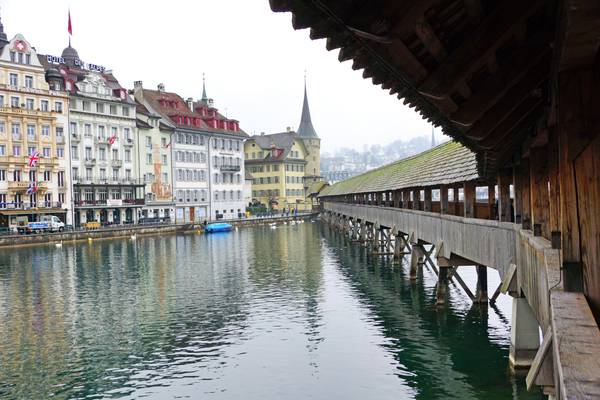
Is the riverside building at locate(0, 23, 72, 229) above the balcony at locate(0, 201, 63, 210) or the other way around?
above

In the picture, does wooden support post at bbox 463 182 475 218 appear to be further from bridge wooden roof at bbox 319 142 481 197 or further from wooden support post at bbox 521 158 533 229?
wooden support post at bbox 521 158 533 229

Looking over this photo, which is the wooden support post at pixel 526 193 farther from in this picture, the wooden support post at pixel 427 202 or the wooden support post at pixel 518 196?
the wooden support post at pixel 427 202

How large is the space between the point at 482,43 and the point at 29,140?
63976 mm

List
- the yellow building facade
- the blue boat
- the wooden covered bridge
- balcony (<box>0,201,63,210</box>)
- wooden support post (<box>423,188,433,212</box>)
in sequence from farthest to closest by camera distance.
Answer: the yellow building facade, the blue boat, balcony (<box>0,201,63,210</box>), wooden support post (<box>423,188,433,212</box>), the wooden covered bridge

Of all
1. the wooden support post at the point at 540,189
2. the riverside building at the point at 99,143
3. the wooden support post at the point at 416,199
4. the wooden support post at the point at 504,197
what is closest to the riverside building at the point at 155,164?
the riverside building at the point at 99,143

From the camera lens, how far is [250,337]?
18000 millimetres

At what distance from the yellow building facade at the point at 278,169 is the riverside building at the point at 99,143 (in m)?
41.1

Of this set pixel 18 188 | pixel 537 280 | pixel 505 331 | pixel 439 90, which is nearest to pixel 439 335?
pixel 505 331

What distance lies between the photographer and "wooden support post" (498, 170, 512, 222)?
14.4 meters

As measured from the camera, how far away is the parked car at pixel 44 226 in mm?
57156

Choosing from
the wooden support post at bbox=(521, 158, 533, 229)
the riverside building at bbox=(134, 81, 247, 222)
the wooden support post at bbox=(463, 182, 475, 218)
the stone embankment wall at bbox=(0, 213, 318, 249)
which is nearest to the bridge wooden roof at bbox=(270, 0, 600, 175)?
the wooden support post at bbox=(521, 158, 533, 229)

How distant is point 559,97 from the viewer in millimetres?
4945

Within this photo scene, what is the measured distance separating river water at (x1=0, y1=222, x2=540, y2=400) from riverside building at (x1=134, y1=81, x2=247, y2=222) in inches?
1893

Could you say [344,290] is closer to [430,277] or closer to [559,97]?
[430,277]
